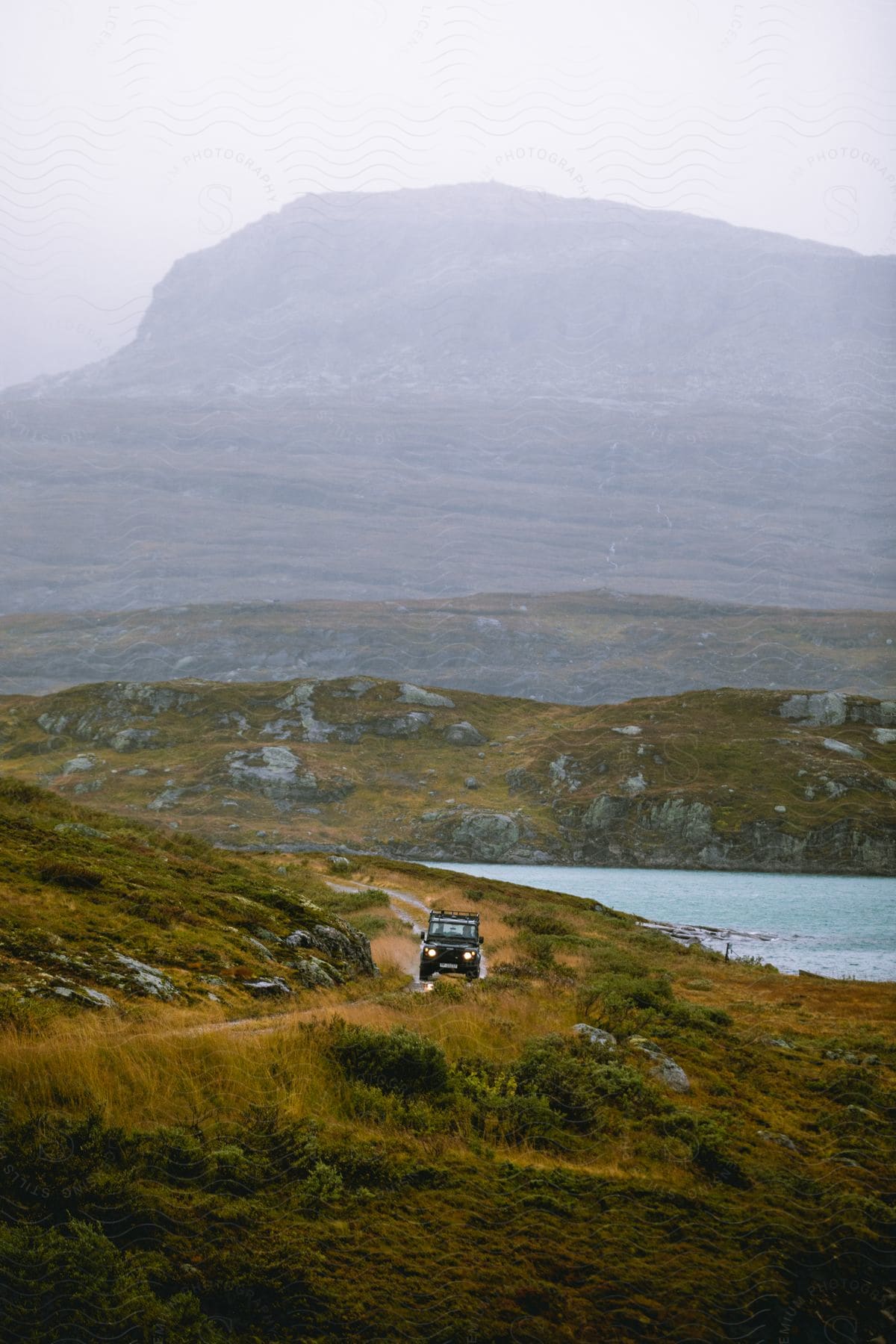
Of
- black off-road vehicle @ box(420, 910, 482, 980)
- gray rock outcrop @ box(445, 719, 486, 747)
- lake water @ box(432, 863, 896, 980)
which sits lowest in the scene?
lake water @ box(432, 863, 896, 980)

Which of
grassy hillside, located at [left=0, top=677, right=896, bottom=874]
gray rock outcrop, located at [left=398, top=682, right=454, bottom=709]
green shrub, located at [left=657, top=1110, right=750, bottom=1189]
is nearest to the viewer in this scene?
green shrub, located at [left=657, top=1110, right=750, bottom=1189]

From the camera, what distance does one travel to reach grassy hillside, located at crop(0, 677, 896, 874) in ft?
382

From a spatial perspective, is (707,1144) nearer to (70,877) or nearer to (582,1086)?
(582,1086)

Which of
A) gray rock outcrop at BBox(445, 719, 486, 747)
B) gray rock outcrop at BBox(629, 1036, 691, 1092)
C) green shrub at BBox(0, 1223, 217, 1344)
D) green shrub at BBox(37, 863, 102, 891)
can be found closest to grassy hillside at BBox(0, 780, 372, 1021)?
green shrub at BBox(37, 863, 102, 891)

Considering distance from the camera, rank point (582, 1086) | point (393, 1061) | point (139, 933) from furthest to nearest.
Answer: point (139, 933) → point (582, 1086) → point (393, 1061)

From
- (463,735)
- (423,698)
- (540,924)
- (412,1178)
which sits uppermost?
(412,1178)

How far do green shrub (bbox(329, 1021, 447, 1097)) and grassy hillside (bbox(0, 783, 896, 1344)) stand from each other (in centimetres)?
4

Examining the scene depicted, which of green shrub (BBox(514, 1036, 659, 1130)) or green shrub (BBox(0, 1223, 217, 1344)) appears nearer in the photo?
green shrub (BBox(0, 1223, 217, 1344))

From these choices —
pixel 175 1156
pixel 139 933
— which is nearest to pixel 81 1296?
pixel 175 1156

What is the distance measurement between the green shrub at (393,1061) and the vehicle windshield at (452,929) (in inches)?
655

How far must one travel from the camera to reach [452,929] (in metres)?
30.6

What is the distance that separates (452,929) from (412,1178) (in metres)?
20.2

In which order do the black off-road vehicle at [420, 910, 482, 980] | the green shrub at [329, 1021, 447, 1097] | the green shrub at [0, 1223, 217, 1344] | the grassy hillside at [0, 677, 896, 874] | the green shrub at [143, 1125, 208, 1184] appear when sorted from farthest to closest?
the grassy hillside at [0, 677, 896, 874], the black off-road vehicle at [420, 910, 482, 980], the green shrub at [329, 1021, 447, 1097], the green shrub at [143, 1125, 208, 1184], the green shrub at [0, 1223, 217, 1344]

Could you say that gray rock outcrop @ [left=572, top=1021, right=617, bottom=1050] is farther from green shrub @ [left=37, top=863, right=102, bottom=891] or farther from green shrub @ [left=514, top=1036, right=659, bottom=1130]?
green shrub @ [left=37, top=863, right=102, bottom=891]
